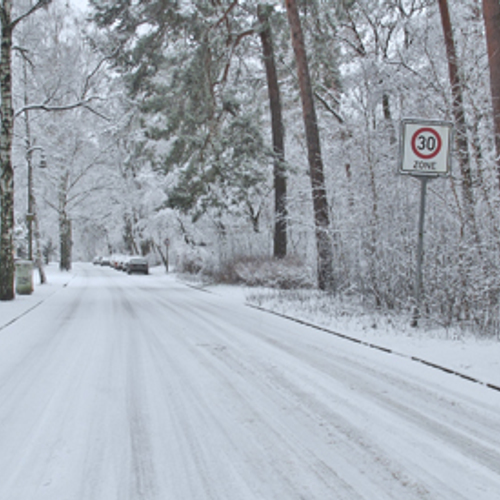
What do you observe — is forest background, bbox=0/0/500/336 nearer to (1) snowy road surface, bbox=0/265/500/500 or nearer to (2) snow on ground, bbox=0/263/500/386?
(2) snow on ground, bbox=0/263/500/386

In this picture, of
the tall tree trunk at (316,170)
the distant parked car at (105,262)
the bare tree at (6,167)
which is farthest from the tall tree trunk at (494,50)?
the distant parked car at (105,262)

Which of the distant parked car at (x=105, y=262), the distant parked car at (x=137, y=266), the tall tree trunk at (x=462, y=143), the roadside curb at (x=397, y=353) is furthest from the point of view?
the distant parked car at (x=105, y=262)

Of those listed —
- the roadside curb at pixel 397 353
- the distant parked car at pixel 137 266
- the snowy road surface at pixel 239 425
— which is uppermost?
the distant parked car at pixel 137 266

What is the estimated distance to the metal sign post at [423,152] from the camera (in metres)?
7.68

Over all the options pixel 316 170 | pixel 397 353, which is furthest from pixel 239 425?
pixel 316 170

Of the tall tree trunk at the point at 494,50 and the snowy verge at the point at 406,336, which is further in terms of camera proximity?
the tall tree trunk at the point at 494,50

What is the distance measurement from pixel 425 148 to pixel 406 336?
292 centimetres

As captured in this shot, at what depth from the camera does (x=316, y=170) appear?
13.3m

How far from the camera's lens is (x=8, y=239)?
13812 mm

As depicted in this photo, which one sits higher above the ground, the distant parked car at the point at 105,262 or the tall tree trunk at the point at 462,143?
the tall tree trunk at the point at 462,143

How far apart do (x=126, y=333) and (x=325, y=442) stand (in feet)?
17.2

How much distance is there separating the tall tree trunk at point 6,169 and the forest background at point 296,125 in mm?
254

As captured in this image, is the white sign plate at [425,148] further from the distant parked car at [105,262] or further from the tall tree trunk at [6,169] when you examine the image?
the distant parked car at [105,262]

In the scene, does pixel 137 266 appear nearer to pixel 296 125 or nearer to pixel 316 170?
pixel 296 125
